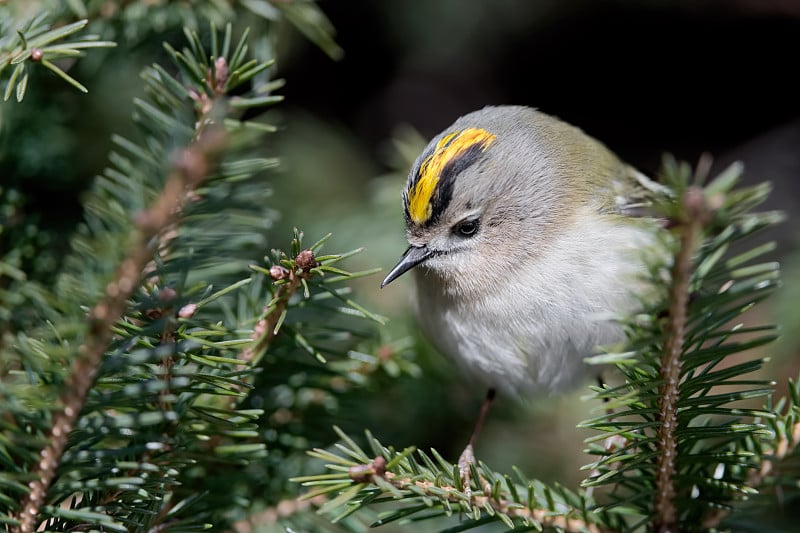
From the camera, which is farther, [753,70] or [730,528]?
[753,70]

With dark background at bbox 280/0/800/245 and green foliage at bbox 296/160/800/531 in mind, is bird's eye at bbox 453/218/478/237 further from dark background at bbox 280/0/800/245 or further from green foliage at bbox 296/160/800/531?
dark background at bbox 280/0/800/245

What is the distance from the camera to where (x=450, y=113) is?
2900mm

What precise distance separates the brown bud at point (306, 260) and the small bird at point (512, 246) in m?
0.47

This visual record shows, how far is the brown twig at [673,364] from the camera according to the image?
24.1 inches

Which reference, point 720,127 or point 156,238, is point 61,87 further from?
point 720,127

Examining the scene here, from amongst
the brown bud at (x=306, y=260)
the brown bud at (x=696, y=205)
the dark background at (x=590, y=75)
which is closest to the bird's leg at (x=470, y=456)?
the brown bud at (x=306, y=260)

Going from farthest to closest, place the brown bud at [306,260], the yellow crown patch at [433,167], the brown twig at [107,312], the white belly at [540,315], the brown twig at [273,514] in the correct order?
the yellow crown patch at [433,167], the white belly at [540,315], the brown twig at [273,514], the brown bud at [306,260], the brown twig at [107,312]

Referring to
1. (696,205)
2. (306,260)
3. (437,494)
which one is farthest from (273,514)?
(696,205)

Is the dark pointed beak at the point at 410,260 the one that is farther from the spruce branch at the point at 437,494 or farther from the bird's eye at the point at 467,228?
the spruce branch at the point at 437,494

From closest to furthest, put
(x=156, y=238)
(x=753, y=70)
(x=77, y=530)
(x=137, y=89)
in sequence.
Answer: (x=156, y=238)
(x=77, y=530)
(x=137, y=89)
(x=753, y=70)

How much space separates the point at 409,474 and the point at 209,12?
0.80 meters

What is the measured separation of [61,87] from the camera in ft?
4.55

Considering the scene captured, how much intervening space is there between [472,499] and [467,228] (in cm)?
66

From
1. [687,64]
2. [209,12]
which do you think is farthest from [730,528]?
[687,64]
